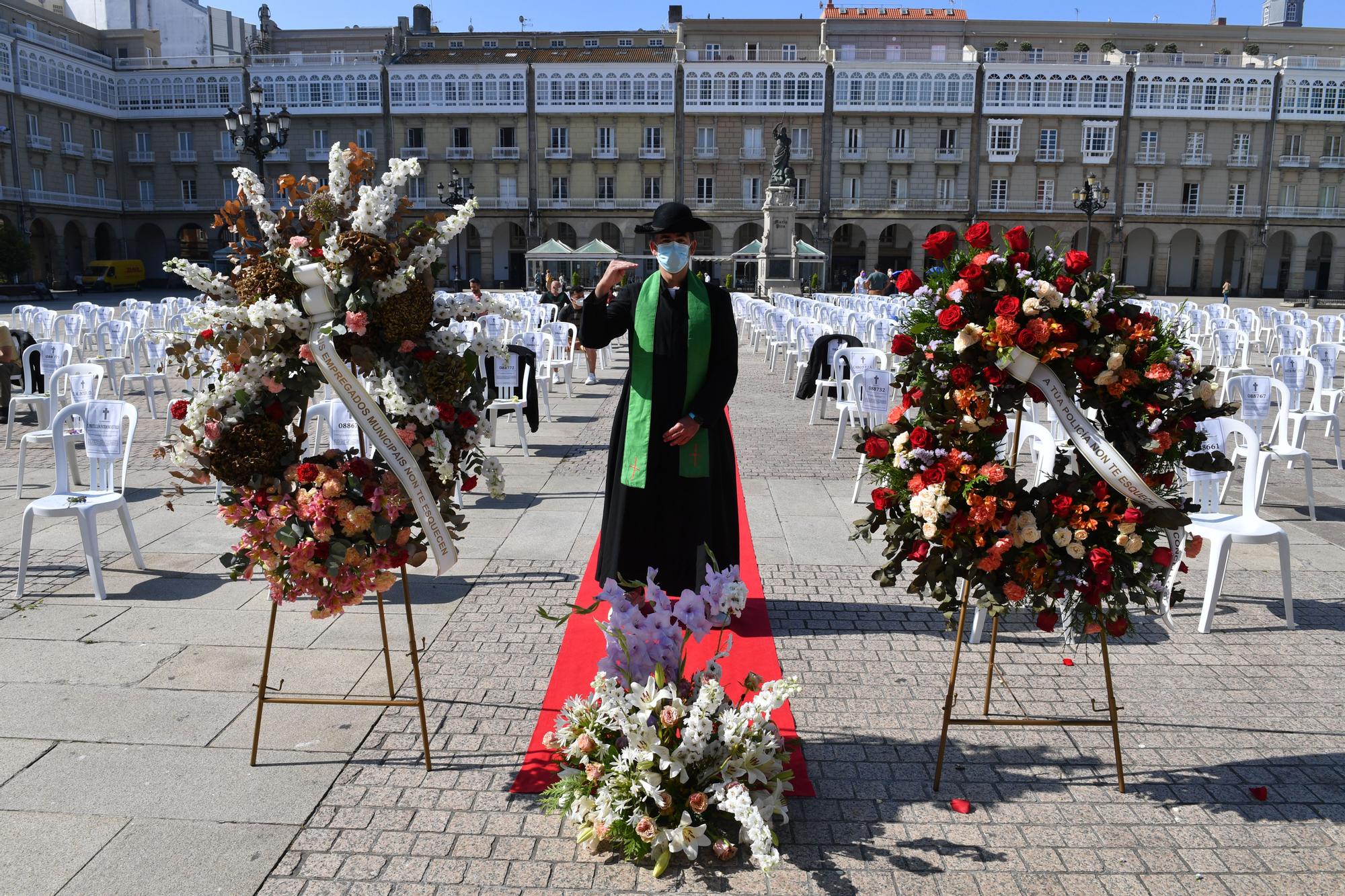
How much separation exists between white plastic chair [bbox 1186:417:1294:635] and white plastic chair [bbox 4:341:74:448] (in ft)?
29.7

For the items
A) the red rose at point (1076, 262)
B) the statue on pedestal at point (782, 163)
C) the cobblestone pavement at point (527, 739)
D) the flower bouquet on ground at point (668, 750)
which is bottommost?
the cobblestone pavement at point (527, 739)

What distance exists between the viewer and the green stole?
4.39 meters

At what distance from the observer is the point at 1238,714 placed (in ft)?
13.0

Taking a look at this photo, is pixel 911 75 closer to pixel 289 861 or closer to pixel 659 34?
pixel 659 34

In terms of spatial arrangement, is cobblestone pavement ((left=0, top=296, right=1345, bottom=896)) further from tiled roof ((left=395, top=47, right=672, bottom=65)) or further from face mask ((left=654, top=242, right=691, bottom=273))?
tiled roof ((left=395, top=47, right=672, bottom=65))

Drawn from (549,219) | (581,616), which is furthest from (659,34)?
(581,616)

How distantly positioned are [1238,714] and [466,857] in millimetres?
3047

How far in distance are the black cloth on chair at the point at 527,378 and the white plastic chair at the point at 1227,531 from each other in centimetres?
556

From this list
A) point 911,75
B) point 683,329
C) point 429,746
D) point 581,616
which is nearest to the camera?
point 429,746

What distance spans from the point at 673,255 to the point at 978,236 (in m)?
1.44

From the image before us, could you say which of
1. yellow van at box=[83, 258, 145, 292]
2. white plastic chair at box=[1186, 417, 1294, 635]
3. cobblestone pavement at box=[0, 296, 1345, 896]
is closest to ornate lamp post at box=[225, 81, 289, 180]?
cobblestone pavement at box=[0, 296, 1345, 896]

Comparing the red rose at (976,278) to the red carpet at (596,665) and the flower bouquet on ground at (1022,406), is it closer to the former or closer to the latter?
the flower bouquet on ground at (1022,406)

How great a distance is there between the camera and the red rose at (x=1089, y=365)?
304 centimetres

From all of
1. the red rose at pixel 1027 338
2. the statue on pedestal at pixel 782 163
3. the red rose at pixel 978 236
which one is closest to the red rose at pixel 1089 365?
the red rose at pixel 1027 338
